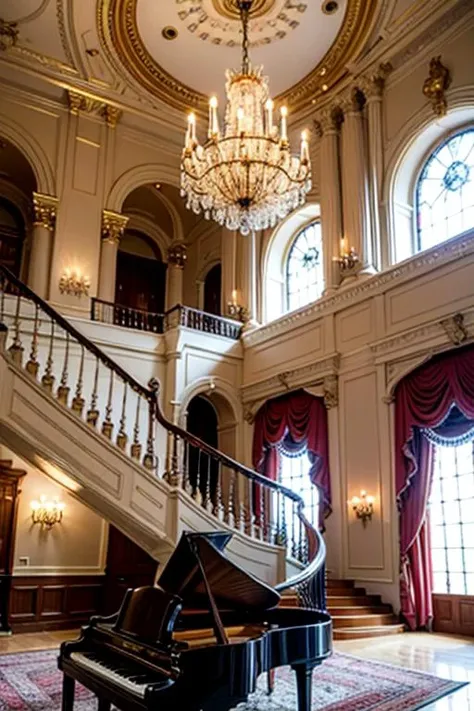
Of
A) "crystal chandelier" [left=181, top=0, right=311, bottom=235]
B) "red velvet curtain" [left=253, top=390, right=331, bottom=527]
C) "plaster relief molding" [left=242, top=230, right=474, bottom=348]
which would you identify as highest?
"crystal chandelier" [left=181, top=0, right=311, bottom=235]

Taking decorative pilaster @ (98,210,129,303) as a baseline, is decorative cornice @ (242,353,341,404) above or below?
below

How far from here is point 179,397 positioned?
34.2 feet

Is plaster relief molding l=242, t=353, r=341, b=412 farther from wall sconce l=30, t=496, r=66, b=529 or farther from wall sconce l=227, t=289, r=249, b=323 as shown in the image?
wall sconce l=30, t=496, r=66, b=529

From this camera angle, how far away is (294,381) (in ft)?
33.2

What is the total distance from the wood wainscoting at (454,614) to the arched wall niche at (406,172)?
4.50m

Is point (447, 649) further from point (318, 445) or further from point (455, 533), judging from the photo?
point (318, 445)

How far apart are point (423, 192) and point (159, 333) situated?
4.69m

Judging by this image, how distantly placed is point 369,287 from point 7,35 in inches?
272

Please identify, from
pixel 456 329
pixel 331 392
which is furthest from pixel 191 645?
pixel 331 392

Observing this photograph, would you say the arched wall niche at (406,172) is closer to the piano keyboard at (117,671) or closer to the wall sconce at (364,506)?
the wall sconce at (364,506)

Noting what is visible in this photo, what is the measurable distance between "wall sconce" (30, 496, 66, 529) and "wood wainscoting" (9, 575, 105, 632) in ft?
2.45

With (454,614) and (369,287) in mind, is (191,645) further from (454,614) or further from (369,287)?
(369,287)

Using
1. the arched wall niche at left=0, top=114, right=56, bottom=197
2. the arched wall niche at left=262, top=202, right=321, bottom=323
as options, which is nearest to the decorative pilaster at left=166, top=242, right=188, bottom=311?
the arched wall niche at left=262, top=202, right=321, bottom=323

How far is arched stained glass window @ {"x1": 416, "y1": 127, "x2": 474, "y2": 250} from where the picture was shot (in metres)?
Result: 8.75
